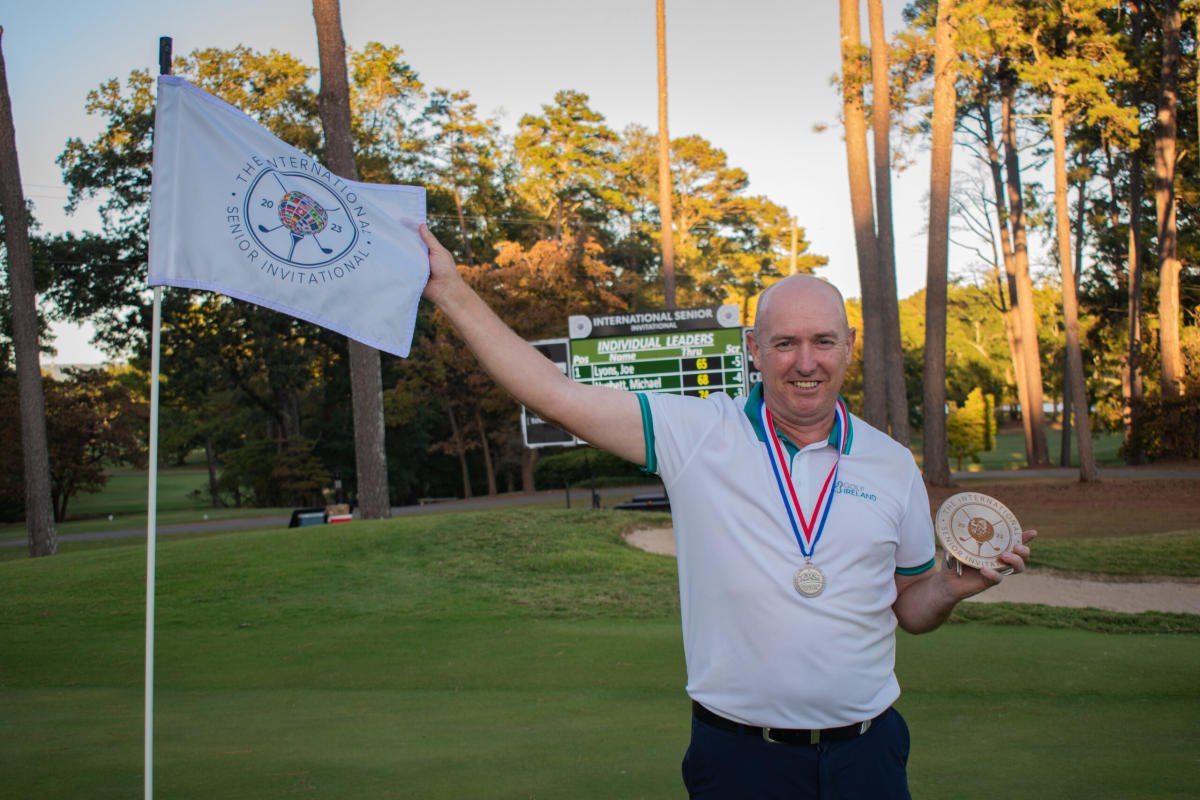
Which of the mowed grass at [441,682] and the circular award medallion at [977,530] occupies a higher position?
the circular award medallion at [977,530]

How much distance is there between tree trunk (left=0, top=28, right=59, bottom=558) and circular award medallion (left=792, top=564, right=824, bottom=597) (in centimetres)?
2123

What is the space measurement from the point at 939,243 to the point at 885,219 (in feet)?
5.68

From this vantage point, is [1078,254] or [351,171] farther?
[1078,254]

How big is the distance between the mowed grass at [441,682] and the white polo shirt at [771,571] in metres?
2.68

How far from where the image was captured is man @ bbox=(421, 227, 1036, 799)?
2684 millimetres

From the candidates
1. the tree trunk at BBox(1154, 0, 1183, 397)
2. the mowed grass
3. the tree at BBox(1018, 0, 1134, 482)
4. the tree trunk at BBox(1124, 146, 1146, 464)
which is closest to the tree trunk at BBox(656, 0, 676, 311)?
the tree at BBox(1018, 0, 1134, 482)

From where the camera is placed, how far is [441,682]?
9.22 metres

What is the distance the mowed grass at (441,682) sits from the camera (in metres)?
5.57

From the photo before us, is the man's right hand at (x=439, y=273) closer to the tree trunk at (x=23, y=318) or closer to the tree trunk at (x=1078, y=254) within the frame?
the tree trunk at (x=23, y=318)

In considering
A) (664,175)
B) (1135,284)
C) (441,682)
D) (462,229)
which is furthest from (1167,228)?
(441,682)

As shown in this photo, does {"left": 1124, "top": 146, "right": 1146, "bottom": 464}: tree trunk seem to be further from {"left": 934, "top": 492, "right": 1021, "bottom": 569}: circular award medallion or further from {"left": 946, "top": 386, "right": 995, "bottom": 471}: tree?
{"left": 934, "top": 492, "right": 1021, "bottom": 569}: circular award medallion

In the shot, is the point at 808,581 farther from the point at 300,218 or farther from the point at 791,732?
the point at 300,218

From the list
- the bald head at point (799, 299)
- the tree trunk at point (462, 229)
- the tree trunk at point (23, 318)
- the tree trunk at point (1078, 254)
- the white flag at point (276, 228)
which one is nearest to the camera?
the bald head at point (799, 299)

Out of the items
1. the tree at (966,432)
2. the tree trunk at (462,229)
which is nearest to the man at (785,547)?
the tree at (966,432)
